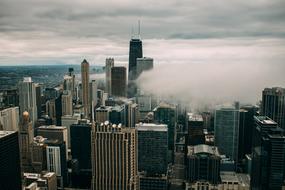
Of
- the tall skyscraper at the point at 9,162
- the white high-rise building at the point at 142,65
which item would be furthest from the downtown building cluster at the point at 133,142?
the white high-rise building at the point at 142,65

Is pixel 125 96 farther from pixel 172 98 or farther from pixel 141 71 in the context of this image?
pixel 172 98

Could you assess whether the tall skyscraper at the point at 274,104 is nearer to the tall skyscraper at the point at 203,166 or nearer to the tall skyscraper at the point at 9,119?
the tall skyscraper at the point at 203,166

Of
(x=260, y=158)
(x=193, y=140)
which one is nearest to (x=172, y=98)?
(x=193, y=140)

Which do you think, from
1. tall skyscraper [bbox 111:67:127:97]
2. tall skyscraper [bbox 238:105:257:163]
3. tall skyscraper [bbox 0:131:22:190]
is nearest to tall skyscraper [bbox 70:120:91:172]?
tall skyscraper [bbox 0:131:22:190]

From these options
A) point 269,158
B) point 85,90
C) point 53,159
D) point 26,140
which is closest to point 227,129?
point 269,158

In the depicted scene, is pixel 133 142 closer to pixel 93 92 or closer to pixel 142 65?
pixel 93 92

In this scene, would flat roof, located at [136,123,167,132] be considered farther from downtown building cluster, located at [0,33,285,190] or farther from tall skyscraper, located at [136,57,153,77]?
tall skyscraper, located at [136,57,153,77]
